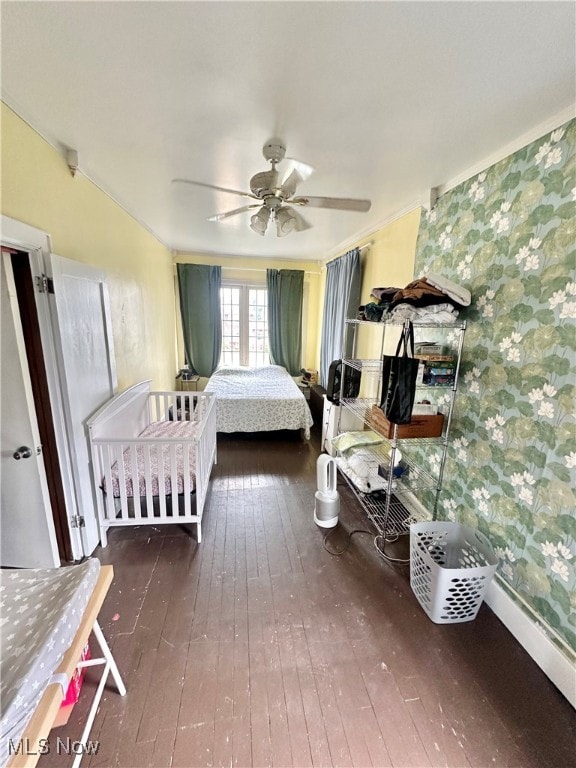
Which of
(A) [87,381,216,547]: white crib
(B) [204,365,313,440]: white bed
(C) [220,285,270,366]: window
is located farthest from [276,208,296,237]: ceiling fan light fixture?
(C) [220,285,270,366]: window

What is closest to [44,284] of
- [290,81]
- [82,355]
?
[82,355]

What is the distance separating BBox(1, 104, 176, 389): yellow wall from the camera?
142cm

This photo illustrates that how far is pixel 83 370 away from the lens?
6.26 ft

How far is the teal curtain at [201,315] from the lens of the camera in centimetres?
488

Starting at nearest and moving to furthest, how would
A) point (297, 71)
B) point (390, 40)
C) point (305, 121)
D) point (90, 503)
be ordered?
point (390, 40), point (297, 71), point (305, 121), point (90, 503)

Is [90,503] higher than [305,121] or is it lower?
lower

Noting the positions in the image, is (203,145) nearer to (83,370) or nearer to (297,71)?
(297,71)

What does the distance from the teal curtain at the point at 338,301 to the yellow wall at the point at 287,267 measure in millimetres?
914

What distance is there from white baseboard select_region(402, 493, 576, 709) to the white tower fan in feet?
3.28

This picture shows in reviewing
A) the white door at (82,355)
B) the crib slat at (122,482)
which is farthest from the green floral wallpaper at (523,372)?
the white door at (82,355)

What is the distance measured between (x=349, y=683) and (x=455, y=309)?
6.38ft

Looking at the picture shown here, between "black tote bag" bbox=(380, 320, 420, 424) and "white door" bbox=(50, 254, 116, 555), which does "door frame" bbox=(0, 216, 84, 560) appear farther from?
"black tote bag" bbox=(380, 320, 420, 424)

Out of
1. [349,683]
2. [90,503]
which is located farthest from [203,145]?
[349,683]

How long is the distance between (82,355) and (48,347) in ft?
0.84
